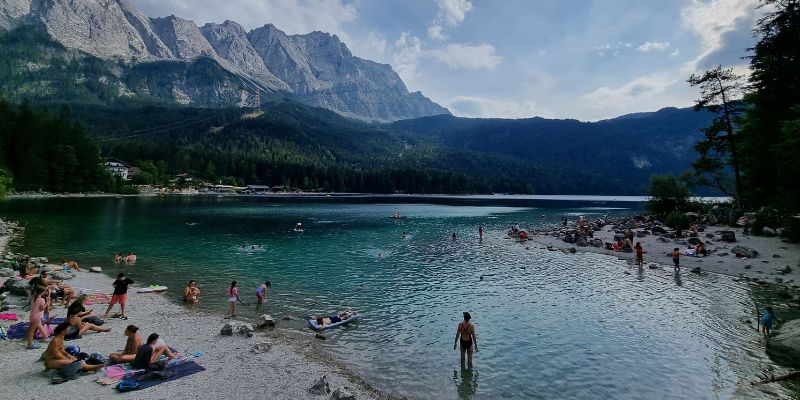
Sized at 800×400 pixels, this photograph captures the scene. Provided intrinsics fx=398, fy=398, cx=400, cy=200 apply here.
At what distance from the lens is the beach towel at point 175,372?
44.6ft

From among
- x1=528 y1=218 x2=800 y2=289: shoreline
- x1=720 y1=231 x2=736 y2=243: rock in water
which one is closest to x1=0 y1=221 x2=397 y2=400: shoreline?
x1=528 y1=218 x2=800 y2=289: shoreline

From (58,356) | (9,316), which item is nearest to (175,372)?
(58,356)

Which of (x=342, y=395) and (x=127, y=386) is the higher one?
(x=127, y=386)

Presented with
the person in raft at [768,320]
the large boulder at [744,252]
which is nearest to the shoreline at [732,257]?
the large boulder at [744,252]

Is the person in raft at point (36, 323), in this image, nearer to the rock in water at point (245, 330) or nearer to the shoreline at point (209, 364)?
the shoreline at point (209, 364)

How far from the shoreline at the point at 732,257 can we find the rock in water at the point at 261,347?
3730 cm

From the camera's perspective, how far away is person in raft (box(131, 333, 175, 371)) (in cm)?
1447

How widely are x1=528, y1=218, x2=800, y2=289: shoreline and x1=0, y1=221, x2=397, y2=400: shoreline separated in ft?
117

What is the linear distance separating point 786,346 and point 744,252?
92.8 ft

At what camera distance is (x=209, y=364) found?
1566 cm

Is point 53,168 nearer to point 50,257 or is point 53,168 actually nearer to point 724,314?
point 50,257

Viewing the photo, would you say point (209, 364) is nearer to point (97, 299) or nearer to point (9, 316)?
point (9, 316)

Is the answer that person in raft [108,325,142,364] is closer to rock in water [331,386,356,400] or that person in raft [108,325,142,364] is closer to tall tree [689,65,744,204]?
rock in water [331,386,356,400]

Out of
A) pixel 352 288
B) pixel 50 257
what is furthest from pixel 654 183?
pixel 50 257
